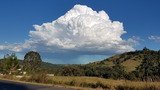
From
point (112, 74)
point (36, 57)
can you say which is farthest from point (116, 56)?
point (112, 74)

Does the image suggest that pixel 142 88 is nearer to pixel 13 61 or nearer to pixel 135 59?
pixel 13 61

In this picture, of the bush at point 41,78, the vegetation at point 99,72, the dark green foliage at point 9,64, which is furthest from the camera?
the dark green foliage at point 9,64

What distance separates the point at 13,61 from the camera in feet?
288

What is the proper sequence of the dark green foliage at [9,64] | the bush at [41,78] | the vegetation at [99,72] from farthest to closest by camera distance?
the dark green foliage at [9,64]
the bush at [41,78]
the vegetation at [99,72]

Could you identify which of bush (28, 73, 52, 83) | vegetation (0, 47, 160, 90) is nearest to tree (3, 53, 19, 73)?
vegetation (0, 47, 160, 90)

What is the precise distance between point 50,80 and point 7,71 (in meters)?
46.1

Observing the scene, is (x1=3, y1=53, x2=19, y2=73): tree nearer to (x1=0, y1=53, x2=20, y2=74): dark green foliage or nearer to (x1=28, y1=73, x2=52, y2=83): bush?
(x1=0, y1=53, x2=20, y2=74): dark green foliage

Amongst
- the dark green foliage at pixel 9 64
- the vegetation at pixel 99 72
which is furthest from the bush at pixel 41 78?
the dark green foliage at pixel 9 64

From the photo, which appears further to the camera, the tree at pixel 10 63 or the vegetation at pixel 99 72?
the tree at pixel 10 63

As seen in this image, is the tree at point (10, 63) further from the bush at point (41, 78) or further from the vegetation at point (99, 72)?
the bush at point (41, 78)

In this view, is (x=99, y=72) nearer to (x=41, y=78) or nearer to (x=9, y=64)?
(x=9, y=64)

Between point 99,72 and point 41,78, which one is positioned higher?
point 99,72

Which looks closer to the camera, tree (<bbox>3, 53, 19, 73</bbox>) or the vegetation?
the vegetation

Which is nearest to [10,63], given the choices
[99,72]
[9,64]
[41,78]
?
[9,64]
